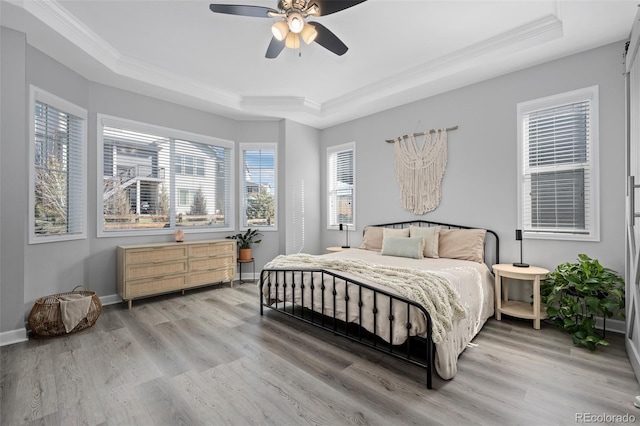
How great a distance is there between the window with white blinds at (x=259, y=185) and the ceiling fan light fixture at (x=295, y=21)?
129 inches

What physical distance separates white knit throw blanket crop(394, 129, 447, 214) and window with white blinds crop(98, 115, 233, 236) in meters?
3.13

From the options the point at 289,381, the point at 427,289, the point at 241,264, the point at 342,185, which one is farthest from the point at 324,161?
the point at 289,381

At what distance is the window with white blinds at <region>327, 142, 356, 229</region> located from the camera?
18.5 feet

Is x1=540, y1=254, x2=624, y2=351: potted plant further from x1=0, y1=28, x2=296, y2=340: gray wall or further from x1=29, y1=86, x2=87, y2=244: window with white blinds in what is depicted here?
x1=29, y1=86, x2=87, y2=244: window with white blinds

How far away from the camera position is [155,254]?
13.7ft

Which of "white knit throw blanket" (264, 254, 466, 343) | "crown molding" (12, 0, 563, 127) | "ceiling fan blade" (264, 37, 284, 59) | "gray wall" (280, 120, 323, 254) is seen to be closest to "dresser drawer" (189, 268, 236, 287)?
"gray wall" (280, 120, 323, 254)

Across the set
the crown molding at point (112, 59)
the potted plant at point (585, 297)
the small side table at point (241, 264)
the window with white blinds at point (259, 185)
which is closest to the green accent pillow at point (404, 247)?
the potted plant at point (585, 297)

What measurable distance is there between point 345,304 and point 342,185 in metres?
3.43

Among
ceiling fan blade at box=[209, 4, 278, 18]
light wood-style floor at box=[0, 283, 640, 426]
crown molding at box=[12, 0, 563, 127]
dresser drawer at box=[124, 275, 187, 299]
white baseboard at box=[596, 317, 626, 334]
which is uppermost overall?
crown molding at box=[12, 0, 563, 127]

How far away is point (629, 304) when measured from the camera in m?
2.48

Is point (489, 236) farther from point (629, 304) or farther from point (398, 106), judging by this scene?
point (398, 106)

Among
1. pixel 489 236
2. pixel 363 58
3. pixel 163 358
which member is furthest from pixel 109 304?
pixel 489 236

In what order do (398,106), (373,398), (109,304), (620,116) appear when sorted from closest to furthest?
(373,398)
(620,116)
(109,304)
(398,106)

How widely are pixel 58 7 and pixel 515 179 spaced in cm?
527
